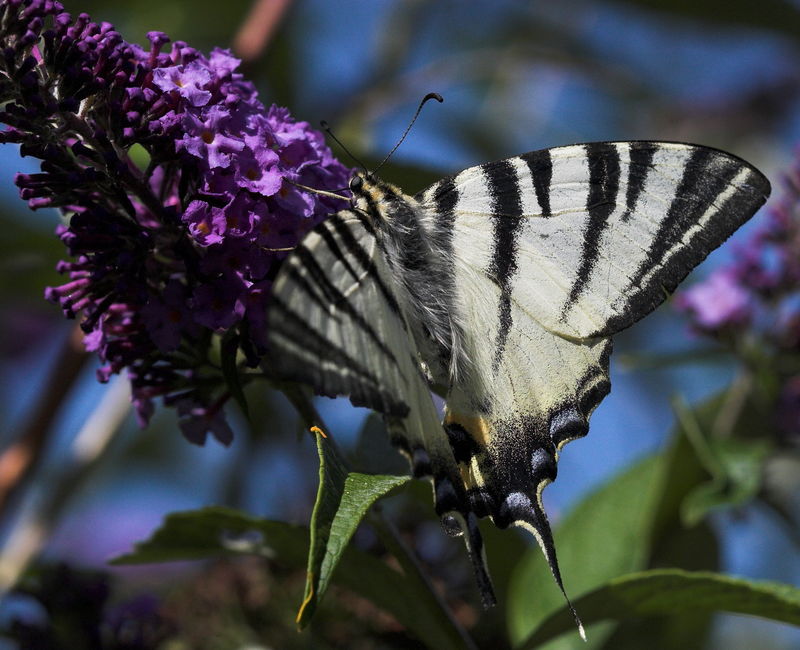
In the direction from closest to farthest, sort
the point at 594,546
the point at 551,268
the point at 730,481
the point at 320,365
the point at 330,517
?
the point at 330,517 < the point at 320,365 < the point at 551,268 < the point at 594,546 < the point at 730,481

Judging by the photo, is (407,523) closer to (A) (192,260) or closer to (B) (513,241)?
(B) (513,241)

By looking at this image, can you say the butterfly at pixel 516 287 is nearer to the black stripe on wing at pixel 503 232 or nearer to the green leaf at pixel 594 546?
the black stripe on wing at pixel 503 232

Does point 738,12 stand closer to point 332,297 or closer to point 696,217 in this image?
point 696,217

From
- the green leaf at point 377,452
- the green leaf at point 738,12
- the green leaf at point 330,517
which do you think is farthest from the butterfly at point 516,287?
the green leaf at point 738,12

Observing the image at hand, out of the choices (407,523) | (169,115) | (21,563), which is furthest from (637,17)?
(21,563)

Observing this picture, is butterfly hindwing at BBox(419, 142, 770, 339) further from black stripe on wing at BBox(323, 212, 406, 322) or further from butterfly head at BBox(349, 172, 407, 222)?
black stripe on wing at BBox(323, 212, 406, 322)

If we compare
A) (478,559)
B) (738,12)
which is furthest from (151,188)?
(738,12)

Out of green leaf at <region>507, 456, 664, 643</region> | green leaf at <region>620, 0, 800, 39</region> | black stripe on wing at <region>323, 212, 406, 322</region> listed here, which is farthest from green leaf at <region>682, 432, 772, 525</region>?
green leaf at <region>620, 0, 800, 39</region>
